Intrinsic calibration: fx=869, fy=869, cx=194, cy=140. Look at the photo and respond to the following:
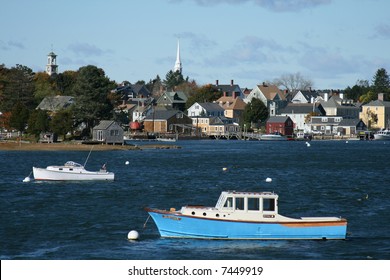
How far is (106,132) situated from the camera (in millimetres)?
163250

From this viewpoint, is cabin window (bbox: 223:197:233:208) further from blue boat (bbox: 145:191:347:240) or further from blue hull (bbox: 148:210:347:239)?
blue hull (bbox: 148:210:347:239)

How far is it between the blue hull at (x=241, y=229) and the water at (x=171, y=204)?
0.51 metres

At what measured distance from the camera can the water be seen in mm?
46719

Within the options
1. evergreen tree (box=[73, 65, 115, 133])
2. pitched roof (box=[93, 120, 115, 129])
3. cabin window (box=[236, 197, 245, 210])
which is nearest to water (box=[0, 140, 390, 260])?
cabin window (box=[236, 197, 245, 210])

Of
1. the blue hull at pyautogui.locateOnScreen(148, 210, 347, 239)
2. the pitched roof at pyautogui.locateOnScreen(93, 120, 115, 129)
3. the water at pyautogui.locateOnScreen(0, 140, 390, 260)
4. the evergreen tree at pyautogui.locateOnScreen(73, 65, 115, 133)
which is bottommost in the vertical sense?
the water at pyautogui.locateOnScreen(0, 140, 390, 260)

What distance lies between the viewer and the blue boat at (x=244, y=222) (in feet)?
158

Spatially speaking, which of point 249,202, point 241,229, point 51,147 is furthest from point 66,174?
point 51,147

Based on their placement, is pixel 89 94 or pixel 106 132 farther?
pixel 89 94

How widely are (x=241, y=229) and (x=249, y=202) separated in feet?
5.12

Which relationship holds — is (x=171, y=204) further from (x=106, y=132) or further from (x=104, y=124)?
(x=106, y=132)

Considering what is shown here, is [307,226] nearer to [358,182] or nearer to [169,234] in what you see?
[169,234]

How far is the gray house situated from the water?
31.5 m

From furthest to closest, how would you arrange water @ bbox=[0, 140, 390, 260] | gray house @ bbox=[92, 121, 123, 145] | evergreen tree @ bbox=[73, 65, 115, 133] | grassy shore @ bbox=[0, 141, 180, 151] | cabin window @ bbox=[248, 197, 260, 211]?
evergreen tree @ bbox=[73, 65, 115, 133], gray house @ bbox=[92, 121, 123, 145], grassy shore @ bbox=[0, 141, 180, 151], cabin window @ bbox=[248, 197, 260, 211], water @ bbox=[0, 140, 390, 260]
